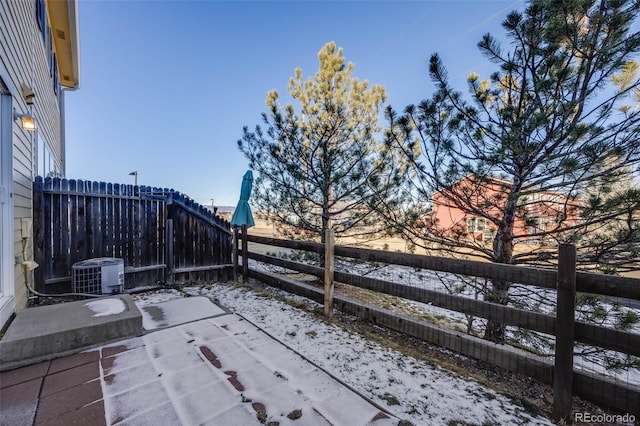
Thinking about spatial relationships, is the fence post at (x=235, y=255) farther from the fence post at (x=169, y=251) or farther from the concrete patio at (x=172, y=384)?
the concrete patio at (x=172, y=384)

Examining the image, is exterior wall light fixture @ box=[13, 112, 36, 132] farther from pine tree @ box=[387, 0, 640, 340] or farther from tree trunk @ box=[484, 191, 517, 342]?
tree trunk @ box=[484, 191, 517, 342]

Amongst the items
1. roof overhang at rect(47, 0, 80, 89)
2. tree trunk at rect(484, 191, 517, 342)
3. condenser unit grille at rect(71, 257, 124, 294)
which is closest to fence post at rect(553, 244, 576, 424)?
tree trunk at rect(484, 191, 517, 342)

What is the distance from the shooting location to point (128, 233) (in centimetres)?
476

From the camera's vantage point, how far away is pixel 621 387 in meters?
A: 1.64

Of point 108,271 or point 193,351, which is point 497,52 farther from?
point 108,271

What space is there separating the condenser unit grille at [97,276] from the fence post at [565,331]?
527 cm

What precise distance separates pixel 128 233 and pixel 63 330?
2892mm

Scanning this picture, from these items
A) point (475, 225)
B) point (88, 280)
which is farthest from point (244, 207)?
point (475, 225)

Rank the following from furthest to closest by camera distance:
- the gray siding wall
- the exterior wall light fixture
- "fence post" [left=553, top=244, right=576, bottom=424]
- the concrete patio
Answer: the exterior wall light fixture
the gray siding wall
"fence post" [left=553, top=244, right=576, bottom=424]
the concrete patio

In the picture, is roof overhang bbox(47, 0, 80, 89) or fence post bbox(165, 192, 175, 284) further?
roof overhang bbox(47, 0, 80, 89)

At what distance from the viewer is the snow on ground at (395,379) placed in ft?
5.70

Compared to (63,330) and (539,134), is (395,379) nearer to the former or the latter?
(539,134)

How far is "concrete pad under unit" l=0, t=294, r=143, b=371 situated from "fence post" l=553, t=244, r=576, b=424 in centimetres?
354

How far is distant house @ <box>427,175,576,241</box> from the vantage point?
266cm
